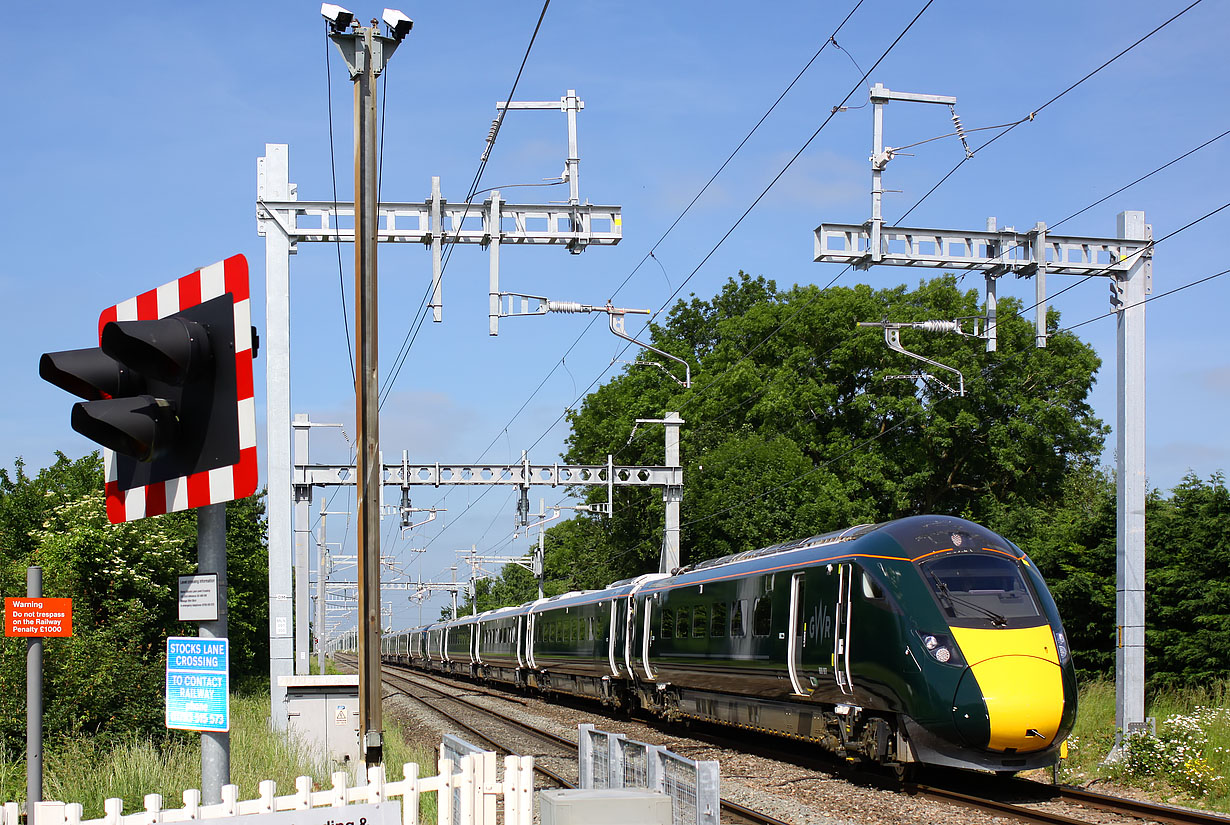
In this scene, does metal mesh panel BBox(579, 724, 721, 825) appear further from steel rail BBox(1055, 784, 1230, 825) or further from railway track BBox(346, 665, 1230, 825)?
steel rail BBox(1055, 784, 1230, 825)

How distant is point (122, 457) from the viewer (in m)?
5.52

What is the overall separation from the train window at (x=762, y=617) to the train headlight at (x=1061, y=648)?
4.37 meters

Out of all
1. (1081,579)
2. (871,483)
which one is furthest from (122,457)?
(871,483)

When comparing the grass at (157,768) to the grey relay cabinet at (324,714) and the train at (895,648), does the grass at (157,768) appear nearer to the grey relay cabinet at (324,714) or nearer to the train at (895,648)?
the grey relay cabinet at (324,714)

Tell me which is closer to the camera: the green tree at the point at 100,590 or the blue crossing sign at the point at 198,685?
the blue crossing sign at the point at 198,685

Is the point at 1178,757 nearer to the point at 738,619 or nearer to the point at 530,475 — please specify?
the point at 738,619

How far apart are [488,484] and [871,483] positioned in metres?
16.9

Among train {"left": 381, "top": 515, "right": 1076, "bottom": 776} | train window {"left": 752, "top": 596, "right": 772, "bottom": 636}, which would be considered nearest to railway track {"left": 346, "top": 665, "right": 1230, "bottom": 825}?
train {"left": 381, "top": 515, "right": 1076, "bottom": 776}

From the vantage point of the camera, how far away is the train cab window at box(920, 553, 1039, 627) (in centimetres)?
1355

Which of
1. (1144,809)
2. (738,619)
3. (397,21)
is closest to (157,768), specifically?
(397,21)

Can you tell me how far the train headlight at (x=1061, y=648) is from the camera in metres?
13.4

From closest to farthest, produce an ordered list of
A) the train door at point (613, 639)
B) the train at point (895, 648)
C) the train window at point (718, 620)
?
the train at point (895, 648) → the train window at point (718, 620) → the train door at point (613, 639)

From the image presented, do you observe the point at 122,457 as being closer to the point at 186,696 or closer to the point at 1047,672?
the point at 186,696

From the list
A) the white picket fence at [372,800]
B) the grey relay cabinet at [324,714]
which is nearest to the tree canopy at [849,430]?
the grey relay cabinet at [324,714]
